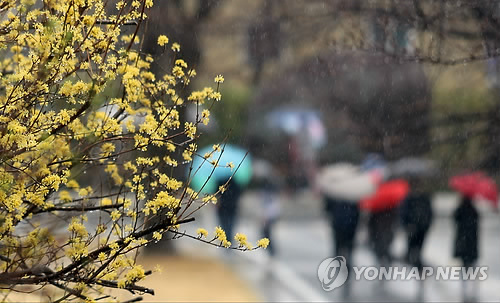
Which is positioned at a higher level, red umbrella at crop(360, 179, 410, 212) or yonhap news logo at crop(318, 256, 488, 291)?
red umbrella at crop(360, 179, 410, 212)

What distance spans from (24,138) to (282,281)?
27.3 ft

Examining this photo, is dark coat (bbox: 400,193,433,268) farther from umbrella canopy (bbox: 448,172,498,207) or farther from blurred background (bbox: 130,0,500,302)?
umbrella canopy (bbox: 448,172,498,207)

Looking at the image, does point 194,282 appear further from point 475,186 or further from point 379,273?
point 475,186

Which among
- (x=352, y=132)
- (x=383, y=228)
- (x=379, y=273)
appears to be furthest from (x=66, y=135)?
(x=379, y=273)

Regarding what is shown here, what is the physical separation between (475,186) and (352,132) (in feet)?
5.54

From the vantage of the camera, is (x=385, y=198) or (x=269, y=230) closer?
(x=385, y=198)

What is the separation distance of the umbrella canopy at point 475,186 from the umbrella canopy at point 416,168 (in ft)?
0.99

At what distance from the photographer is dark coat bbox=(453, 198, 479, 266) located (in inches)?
394

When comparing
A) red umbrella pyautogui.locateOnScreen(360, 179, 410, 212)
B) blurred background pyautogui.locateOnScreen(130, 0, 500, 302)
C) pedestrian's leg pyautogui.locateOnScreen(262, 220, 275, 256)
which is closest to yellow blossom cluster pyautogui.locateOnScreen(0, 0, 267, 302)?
blurred background pyautogui.locateOnScreen(130, 0, 500, 302)

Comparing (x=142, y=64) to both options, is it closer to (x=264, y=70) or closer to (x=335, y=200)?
(x=335, y=200)

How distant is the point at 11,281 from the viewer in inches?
157

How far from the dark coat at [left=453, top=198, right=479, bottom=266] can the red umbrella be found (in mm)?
1676

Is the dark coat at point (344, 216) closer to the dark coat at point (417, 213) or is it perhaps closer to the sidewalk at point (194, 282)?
the dark coat at point (417, 213)

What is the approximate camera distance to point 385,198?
12.1 m
